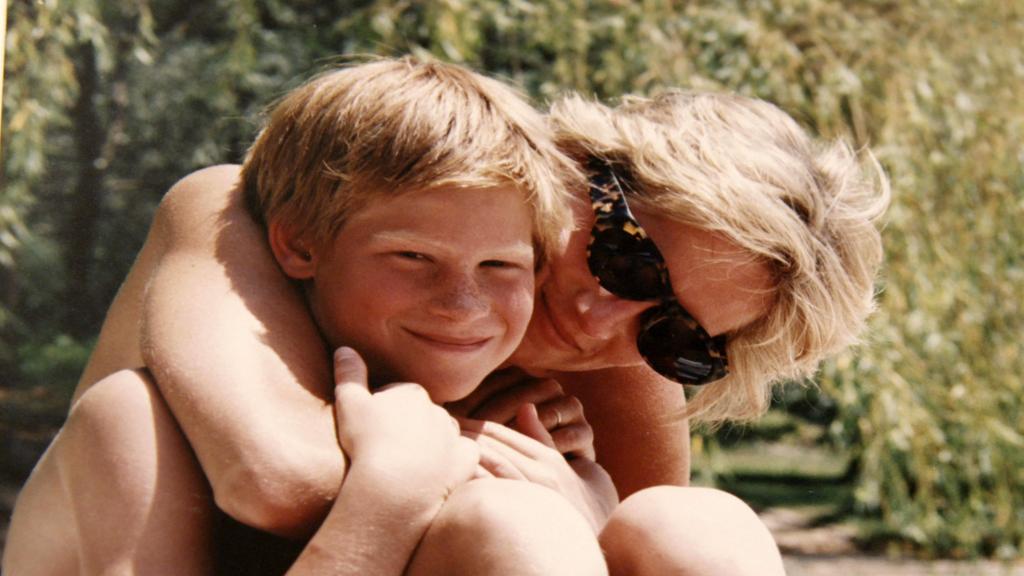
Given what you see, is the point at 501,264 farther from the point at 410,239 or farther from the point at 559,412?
the point at 559,412

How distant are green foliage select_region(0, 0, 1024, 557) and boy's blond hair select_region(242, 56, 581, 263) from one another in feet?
6.21

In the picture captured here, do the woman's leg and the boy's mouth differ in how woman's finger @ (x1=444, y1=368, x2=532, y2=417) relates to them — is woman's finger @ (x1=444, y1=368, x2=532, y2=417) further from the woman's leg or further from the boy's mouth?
the woman's leg

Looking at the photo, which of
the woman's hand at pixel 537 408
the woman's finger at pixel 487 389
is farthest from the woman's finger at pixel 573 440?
the woman's finger at pixel 487 389

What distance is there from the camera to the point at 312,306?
5.69 feet

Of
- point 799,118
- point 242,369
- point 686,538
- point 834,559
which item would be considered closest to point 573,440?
point 686,538

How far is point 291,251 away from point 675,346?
59 centimetres

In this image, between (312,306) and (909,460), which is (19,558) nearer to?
(312,306)

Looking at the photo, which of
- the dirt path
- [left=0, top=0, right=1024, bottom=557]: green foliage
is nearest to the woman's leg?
[left=0, top=0, right=1024, bottom=557]: green foliage

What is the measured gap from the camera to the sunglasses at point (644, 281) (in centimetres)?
190

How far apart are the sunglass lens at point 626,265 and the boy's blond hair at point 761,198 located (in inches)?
2.6

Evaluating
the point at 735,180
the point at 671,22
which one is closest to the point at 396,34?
the point at 671,22

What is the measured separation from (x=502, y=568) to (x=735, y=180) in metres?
0.80

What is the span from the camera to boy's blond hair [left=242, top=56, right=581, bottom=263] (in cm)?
163

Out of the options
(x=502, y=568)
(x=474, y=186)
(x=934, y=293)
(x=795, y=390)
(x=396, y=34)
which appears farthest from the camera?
(x=795, y=390)
